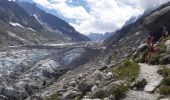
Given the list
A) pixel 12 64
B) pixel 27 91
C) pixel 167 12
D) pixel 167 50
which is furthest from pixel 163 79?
pixel 12 64

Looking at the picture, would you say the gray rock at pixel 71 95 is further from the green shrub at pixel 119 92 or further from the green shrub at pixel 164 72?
the green shrub at pixel 164 72

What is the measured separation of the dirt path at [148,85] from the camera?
25109 millimetres

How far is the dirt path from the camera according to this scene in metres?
25.1

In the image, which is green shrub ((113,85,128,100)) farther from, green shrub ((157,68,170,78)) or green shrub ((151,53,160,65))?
green shrub ((151,53,160,65))

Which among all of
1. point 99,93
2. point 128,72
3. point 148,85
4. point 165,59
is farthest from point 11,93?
point 148,85

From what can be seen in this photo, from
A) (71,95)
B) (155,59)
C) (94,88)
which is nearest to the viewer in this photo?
(94,88)

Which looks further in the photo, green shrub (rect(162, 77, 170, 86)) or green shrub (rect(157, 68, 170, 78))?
green shrub (rect(157, 68, 170, 78))

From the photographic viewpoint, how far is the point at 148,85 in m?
26.8

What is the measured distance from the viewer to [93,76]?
32.0 m

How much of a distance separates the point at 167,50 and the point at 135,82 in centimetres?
865

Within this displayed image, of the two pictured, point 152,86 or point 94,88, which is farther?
point 94,88

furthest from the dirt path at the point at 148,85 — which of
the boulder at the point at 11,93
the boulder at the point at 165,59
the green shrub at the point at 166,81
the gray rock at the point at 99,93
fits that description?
the boulder at the point at 11,93

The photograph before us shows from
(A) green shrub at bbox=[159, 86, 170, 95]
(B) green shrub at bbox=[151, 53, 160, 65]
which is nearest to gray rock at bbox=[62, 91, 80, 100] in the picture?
(A) green shrub at bbox=[159, 86, 170, 95]

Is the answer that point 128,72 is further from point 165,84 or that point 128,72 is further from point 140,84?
point 165,84
